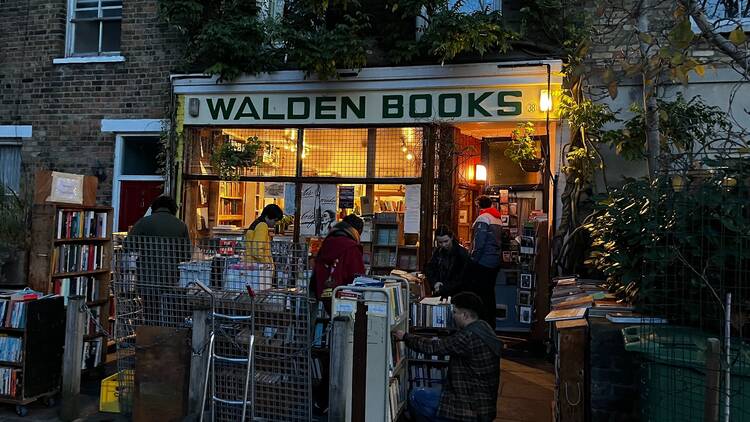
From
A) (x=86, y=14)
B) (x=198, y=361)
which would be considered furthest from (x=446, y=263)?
(x=86, y=14)

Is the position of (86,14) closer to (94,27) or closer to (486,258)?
(94,27)

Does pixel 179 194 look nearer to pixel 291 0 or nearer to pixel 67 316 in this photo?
pixel 291 0

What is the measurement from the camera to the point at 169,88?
10125 mm

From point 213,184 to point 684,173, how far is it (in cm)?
788

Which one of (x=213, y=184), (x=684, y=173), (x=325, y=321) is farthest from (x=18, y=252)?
(x=684, y=173)

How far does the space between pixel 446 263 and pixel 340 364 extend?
3029 mm

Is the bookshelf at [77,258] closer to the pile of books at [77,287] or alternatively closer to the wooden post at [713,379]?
the pile of books at [77,287]

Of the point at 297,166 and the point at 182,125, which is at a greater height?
the point at 182,125

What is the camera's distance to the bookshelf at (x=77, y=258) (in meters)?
6.33

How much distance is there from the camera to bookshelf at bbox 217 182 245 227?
10.1m

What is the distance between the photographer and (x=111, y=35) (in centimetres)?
1065

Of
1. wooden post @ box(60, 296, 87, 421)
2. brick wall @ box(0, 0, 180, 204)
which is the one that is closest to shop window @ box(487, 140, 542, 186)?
brick wall @ box(0, 0, 180, 204)

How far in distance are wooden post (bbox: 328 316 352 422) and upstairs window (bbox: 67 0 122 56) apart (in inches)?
321

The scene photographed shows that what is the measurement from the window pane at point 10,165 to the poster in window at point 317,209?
5.43 meters
